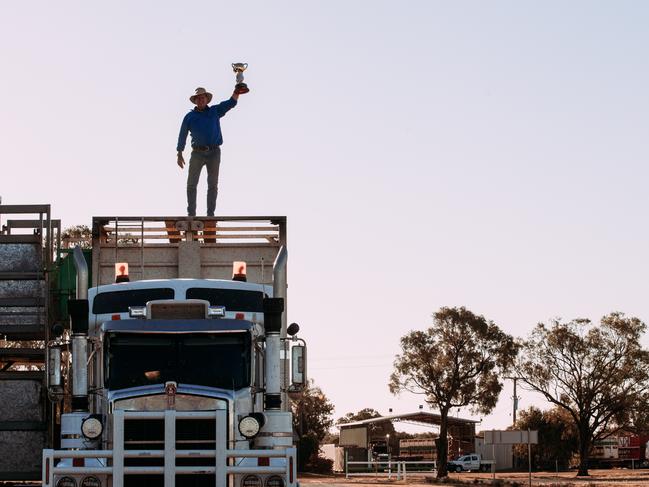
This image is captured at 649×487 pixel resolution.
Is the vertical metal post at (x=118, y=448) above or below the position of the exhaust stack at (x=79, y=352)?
below

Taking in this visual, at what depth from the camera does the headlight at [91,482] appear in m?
15.7

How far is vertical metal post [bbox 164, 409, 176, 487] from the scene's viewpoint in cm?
1578

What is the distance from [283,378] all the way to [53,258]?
16.0ft

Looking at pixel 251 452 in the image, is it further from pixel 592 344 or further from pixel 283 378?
pixel 592 344

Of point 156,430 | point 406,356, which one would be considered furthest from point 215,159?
point 406,356

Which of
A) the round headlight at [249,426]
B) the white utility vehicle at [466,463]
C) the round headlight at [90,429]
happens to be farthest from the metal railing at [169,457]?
the white utility vehicle at [466,463]

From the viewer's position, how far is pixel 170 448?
1581 centimetres

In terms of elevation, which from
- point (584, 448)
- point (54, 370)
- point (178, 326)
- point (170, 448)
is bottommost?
point (584, 448)

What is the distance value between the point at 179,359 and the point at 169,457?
1513 mm

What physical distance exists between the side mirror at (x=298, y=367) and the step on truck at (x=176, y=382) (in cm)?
1

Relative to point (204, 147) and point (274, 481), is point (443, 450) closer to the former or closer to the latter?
point (204, 147)

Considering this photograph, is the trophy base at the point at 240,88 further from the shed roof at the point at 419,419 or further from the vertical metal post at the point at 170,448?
the shed roof at the point at 419,419

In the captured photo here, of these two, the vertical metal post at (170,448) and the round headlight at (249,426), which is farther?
the round headlight at (249,426)

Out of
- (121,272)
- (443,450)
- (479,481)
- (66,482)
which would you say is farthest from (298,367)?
(443,450)
